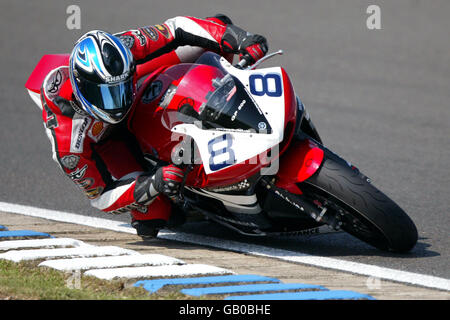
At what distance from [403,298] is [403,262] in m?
0.95

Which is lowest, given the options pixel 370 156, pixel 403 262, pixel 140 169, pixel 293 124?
pixel 370 156

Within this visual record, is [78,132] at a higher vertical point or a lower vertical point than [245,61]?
lower

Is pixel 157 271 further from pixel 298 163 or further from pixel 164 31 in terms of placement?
pixel 164 31

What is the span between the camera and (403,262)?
211 inches

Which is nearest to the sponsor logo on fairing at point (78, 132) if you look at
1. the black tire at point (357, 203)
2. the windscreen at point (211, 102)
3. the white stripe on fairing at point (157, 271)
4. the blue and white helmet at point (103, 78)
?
the blue and white helmet at point (103, 78)

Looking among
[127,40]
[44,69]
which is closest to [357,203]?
[127,40]

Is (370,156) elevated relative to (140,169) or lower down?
lower down

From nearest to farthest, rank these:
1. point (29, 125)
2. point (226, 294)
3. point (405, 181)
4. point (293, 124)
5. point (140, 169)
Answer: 1. point (226, 294)
2. point (293, 124)
3. point (140, 169)
4. point (405, 181)
5. point (29, 125)

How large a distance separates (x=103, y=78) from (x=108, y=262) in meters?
1.13

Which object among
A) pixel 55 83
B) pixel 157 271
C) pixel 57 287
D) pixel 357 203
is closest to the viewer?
pixel 57 287

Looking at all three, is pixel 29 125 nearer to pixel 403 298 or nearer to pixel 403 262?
pixel 403 262

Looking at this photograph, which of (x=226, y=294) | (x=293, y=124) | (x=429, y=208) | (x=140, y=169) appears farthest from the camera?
(x=429, y=208)

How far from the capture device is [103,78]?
5371 mm
